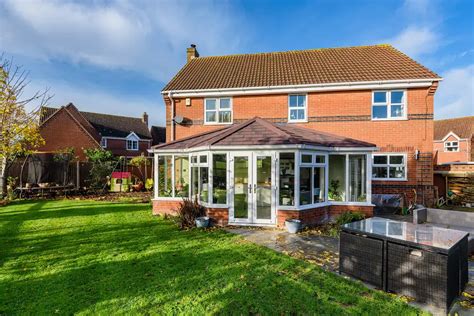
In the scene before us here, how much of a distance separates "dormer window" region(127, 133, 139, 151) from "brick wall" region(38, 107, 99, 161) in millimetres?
6546

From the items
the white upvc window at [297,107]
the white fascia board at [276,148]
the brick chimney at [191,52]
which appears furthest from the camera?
the brick chimney at [191,52]

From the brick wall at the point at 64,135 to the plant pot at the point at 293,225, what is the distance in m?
27.8

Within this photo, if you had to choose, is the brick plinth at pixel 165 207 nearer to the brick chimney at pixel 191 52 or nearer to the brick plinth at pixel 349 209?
the brick plinth at pixel 349 209

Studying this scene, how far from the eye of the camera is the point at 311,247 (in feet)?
21.1

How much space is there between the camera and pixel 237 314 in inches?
137

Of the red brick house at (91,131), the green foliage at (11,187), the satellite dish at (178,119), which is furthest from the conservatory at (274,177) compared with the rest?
the red brick house at (91,131)

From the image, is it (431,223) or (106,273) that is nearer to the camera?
(106,273)

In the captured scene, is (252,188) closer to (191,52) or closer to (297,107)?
(297,107)

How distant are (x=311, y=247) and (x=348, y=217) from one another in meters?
2.83

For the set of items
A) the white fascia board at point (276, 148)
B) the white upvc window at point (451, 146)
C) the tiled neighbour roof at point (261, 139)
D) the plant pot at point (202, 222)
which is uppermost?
the white upvc window at point (451, 146)

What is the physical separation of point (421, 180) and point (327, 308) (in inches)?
433

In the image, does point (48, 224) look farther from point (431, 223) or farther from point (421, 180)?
point (421, 180)

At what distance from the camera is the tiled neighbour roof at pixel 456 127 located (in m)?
32.3

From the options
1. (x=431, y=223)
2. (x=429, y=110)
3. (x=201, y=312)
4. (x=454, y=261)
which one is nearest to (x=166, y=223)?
(x=201, y=312)
